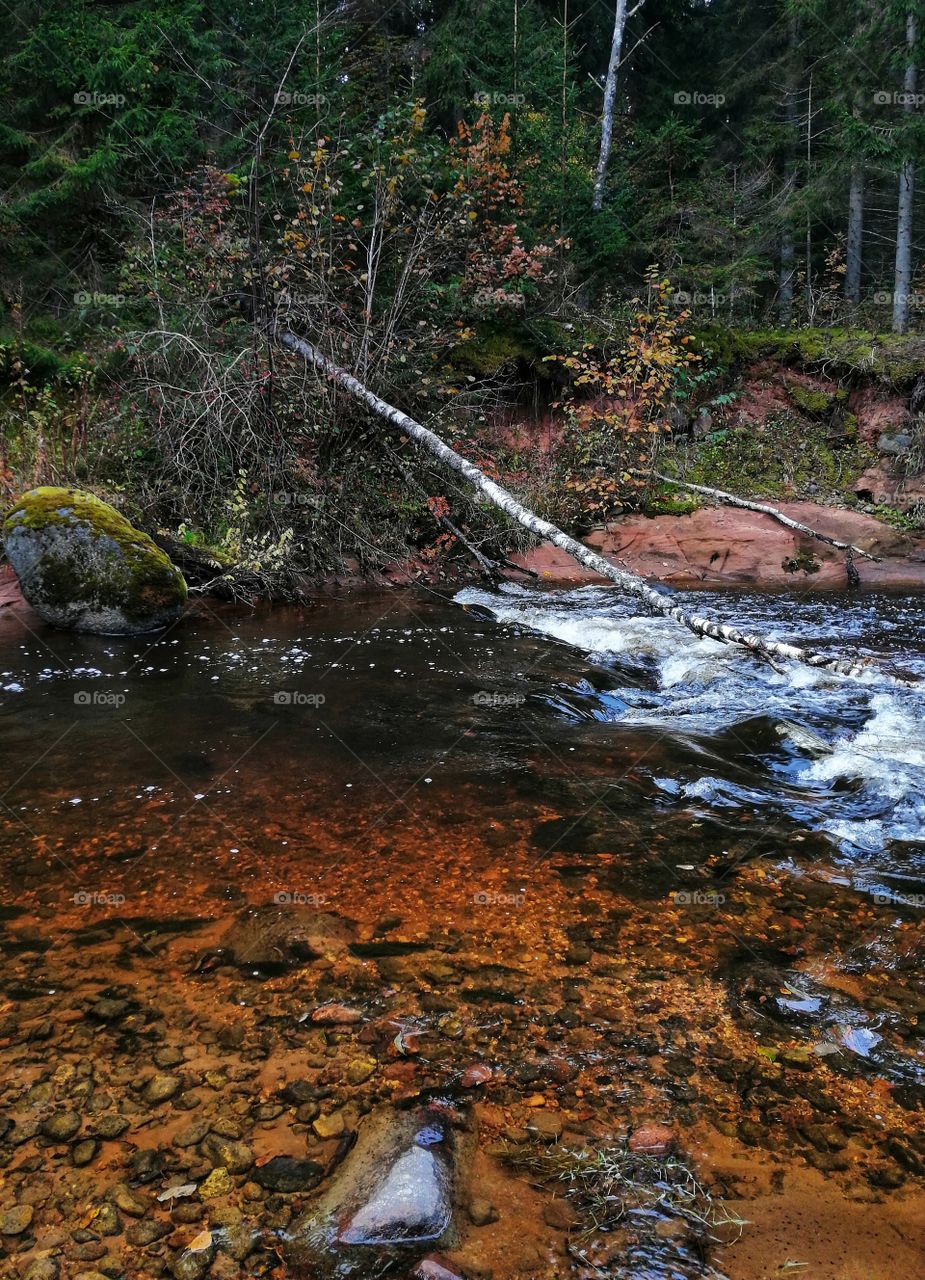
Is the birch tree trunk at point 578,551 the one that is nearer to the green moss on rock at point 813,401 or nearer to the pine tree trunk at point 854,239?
the green moss on rock at point 813,401

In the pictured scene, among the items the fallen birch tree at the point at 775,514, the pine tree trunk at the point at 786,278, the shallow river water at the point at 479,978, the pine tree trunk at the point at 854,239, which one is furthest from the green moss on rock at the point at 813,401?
the shallow river water at the point at 479,978

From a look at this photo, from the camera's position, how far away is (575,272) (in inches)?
583

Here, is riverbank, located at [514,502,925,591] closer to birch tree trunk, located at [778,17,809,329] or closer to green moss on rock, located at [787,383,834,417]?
green moss on rock, located at [787,383,834,417]

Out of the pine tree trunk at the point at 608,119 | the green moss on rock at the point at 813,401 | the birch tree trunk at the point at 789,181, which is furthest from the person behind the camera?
the birch tree trunk at the point at 789,181

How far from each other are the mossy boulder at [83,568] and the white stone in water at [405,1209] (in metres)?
6.59

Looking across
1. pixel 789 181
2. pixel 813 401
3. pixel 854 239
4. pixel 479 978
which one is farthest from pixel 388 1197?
pixel 789 181

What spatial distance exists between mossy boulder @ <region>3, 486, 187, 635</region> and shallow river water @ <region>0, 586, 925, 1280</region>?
2.34 m

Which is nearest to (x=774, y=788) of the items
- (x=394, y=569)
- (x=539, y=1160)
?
(x=539, y=1160)

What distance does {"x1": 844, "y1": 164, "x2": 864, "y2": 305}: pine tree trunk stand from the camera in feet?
57.1

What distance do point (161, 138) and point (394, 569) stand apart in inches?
304

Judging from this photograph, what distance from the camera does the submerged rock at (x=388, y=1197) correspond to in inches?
63.6

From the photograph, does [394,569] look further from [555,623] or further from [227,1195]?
[227,1195]

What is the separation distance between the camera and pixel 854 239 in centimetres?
1795

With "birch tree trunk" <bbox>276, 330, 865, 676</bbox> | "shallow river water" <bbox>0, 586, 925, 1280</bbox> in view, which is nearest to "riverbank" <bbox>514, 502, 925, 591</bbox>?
"birch tree trunk" <bbox>276, 330, 865, 676</bbox>
